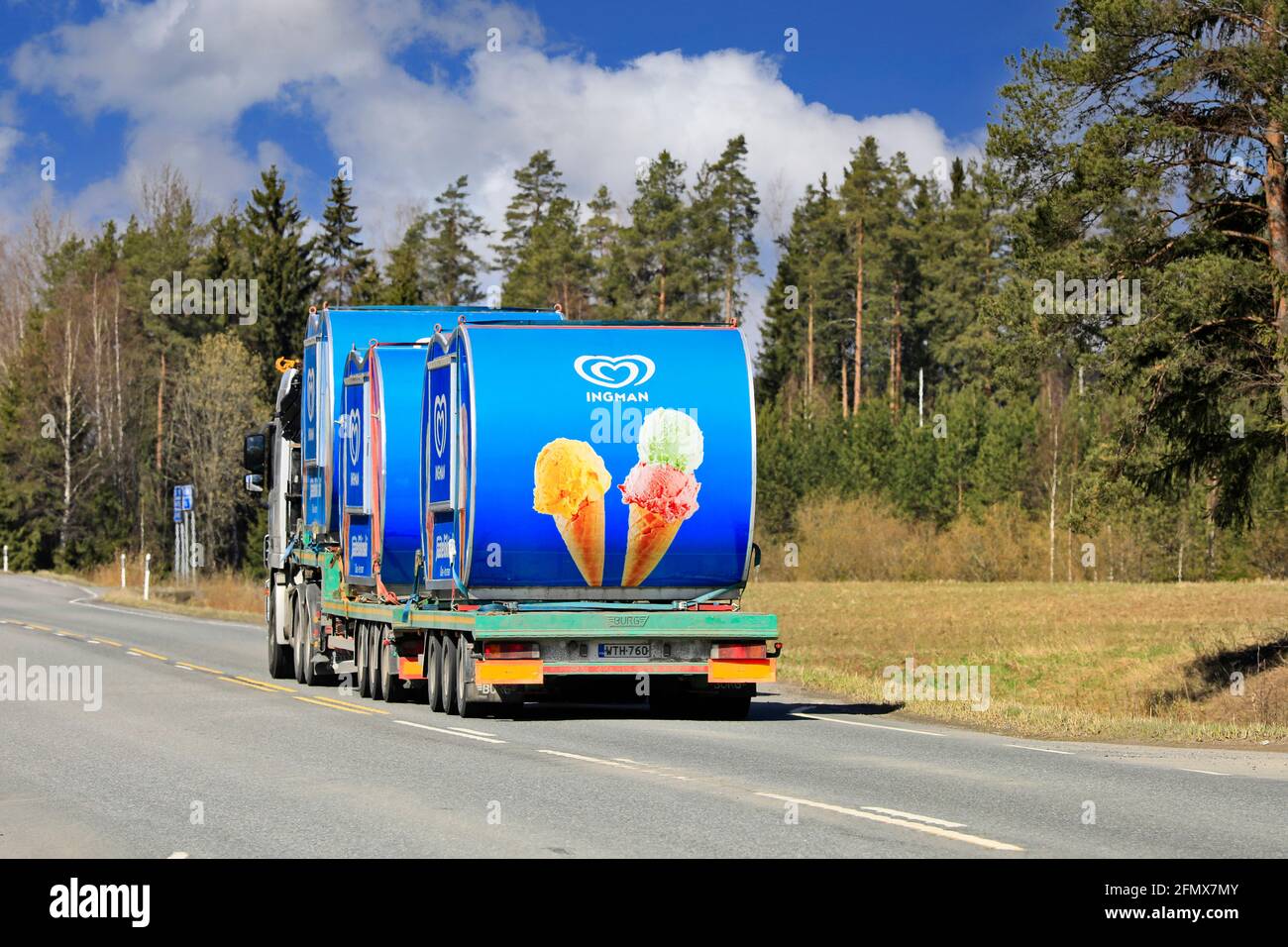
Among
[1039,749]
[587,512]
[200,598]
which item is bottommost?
[200,598]

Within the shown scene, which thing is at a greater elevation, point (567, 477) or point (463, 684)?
point (567, 477)

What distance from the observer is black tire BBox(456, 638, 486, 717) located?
18.6 metres

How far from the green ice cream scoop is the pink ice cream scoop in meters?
0.08

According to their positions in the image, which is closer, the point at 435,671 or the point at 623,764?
the point at 623,764

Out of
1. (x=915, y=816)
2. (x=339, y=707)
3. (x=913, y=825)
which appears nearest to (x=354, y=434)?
(x=339, y=707)

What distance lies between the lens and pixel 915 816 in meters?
11.2

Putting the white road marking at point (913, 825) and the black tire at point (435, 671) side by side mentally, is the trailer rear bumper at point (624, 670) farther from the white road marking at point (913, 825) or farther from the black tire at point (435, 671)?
the white road marking at point (913, 825)

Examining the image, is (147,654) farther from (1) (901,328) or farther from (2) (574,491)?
(1) (901,328)

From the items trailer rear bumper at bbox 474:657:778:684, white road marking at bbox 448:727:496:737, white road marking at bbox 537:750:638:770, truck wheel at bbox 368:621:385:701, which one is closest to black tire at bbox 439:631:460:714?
trailer rear bumper at bbox 474:657:778:684

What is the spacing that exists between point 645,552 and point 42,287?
377ft

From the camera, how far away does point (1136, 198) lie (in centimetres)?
2978

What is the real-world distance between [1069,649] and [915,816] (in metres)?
30.3

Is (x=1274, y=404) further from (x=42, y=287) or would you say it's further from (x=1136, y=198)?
(x=42, y=287)
